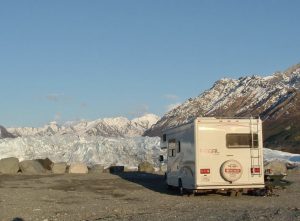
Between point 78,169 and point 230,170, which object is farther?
point 78,169

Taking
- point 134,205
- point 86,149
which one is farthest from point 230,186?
point 86,149

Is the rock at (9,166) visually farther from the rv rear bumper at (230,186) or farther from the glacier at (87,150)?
the rv rear bumper at (230,186)

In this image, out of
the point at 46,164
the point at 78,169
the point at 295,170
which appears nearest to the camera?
the point at 295,170

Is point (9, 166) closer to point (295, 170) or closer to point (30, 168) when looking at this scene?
point (30, 168)

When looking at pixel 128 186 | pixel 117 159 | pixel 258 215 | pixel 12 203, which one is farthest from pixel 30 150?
pixel 258 215

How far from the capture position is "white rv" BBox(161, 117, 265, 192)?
2306 centimetres

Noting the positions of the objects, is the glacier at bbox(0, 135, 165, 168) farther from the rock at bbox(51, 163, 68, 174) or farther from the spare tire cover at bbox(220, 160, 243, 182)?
the spare tire cover at bbox(220, 160, 243, 182)

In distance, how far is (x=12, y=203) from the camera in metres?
22.7

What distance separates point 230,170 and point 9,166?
1122 inches

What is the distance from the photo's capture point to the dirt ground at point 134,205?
1727 cm

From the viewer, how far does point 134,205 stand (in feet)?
70.5

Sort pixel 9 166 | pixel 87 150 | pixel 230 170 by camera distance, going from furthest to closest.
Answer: pixel 87 150 < pixel 9 166 < pixel 230 170

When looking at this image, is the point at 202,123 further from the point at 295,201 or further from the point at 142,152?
the point at 142,152

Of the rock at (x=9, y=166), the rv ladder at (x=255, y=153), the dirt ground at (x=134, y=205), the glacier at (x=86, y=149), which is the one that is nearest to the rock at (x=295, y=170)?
the dirt ground at (x=134, y=205)
